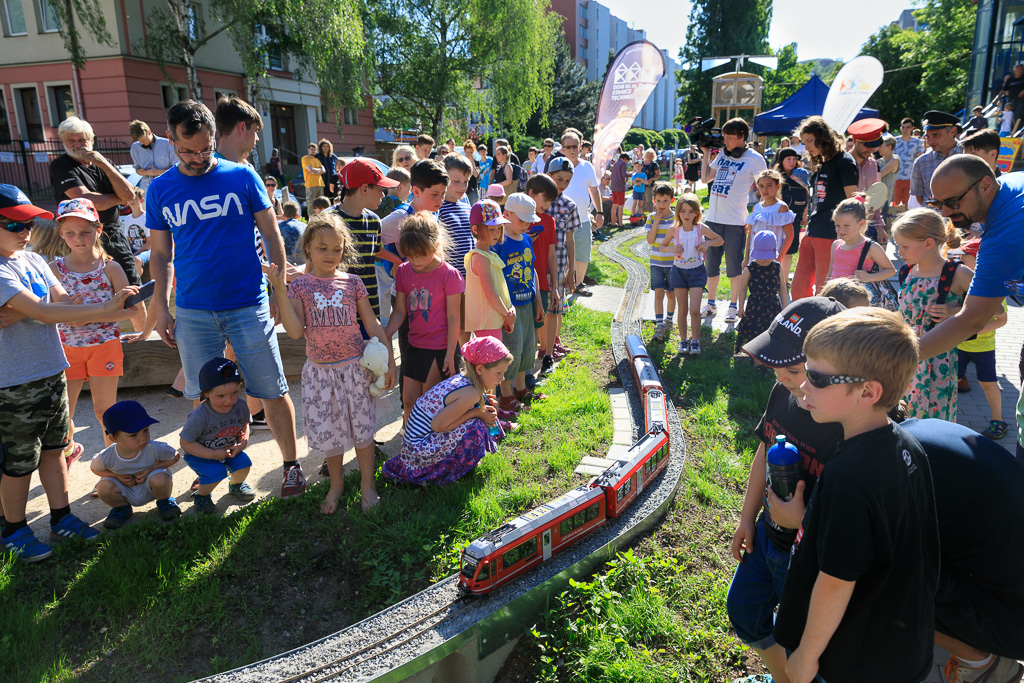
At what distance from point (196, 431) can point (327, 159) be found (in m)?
12.3

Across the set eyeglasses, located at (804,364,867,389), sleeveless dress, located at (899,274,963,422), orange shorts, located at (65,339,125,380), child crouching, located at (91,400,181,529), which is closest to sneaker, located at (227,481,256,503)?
child crouching, located at (91,400,181,529)

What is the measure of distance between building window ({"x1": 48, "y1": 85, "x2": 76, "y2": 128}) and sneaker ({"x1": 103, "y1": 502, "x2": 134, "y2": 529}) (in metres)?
25.4

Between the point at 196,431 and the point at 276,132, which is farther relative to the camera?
the point at 276,132

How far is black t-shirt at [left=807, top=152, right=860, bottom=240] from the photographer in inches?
256

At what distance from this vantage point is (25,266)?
340cm

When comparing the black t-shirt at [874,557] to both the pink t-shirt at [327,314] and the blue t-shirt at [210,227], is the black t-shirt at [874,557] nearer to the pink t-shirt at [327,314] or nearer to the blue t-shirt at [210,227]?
the pink t-shirt at [327,314]

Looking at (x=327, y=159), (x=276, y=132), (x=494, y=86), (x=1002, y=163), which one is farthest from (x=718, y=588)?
(x=276, y=132)

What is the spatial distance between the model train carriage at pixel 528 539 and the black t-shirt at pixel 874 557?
140cm

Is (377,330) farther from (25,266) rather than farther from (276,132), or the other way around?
(276,132)

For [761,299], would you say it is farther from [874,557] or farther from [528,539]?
[874,557]

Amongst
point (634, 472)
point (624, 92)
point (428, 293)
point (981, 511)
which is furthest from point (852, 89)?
point (981, 511)

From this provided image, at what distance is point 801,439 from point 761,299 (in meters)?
4.14

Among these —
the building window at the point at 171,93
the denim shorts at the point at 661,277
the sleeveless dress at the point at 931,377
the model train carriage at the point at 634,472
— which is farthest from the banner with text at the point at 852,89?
the building window at the point at 171,93

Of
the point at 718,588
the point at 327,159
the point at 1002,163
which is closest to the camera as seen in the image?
the point at 718,588
